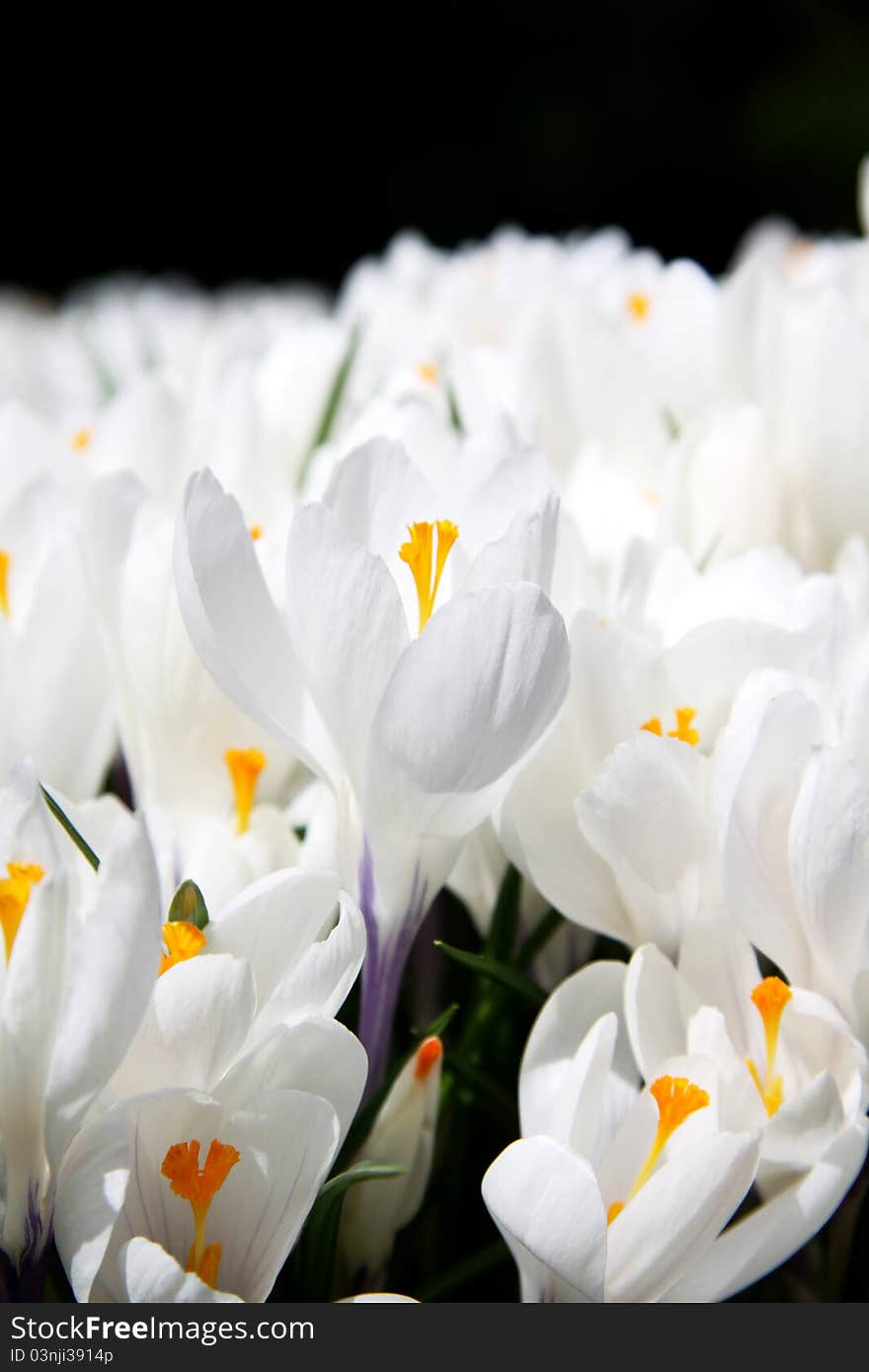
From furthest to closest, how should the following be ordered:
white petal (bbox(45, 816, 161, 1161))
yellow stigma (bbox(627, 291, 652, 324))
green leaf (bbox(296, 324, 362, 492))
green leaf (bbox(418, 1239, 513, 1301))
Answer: yellow stigma (bbox(627, 291, 652, 324)) < green leaf (bbox(296, 324, 362, 492)) < green leaf (bbox(418, 1239, 513, 1301)) < white petal (bbox(45, 816, 161, 1161))

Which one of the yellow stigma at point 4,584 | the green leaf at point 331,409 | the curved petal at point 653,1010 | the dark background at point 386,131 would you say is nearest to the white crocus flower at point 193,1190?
the curved petal at point 653,1010

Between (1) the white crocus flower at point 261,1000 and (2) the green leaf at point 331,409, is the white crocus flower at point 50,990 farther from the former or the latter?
(2) the green leaf at point 331,409

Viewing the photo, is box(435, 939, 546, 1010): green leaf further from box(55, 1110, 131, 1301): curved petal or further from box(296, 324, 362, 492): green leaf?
box(296, 324, 362, 492): green leaf

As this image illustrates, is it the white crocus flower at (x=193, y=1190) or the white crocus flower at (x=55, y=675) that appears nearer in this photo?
the white crocus flower at (x=193, y=1190)

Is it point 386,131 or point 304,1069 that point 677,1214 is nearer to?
point 304,1069

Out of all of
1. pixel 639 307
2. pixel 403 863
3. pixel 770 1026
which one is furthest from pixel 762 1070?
pixel 639 307

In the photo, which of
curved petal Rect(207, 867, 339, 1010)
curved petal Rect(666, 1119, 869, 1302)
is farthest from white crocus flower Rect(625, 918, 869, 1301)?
curved petal Rect(207, 867, 339, 1010)

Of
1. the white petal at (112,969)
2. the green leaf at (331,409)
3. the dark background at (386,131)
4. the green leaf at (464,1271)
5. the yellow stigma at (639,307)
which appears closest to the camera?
the white petal at (112,969)
